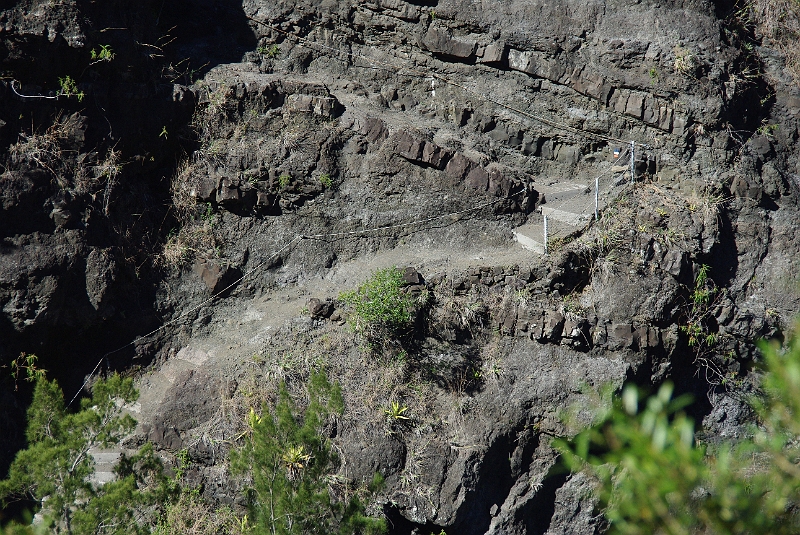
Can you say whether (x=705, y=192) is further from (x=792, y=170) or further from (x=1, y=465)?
(x=1, y=465)

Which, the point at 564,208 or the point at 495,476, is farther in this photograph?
the point at 564,208

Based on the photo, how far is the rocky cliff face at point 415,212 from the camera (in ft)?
32.9

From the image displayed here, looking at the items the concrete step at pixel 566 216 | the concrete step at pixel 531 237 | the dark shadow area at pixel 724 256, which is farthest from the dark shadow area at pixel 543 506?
the dark shadow area at pixel 724 256

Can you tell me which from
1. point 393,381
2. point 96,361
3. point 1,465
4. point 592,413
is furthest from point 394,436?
point 1,465

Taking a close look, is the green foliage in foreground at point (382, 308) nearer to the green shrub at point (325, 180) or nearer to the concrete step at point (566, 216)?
the green shrub at point (325, 180)

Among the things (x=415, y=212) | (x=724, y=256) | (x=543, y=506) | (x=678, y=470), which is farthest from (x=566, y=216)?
(x=678, y=470)

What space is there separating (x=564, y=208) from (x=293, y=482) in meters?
6.68

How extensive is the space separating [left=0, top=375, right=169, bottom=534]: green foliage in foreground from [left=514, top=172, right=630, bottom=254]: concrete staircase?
22.6 feet

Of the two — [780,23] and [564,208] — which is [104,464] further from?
[780,23]

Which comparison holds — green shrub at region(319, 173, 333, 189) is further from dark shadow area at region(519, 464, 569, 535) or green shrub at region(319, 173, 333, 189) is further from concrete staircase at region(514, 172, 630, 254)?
dark shadow area at region(519, 464, 569, 535)

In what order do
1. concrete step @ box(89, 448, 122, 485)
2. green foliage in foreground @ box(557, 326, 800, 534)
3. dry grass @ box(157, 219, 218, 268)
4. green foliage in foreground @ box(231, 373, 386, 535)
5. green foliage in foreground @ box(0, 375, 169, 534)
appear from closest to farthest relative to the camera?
green foliage in foreground @ box(557, 326, 800, 534) → green foliage in foreground @ box(0, 375, 169, 534) → green foliage in foreground @ box(231, 373, 386, 535) → concrete step @ box(89, 448, 122, 485) → dry grass @ box(157, 219, 218, 268)

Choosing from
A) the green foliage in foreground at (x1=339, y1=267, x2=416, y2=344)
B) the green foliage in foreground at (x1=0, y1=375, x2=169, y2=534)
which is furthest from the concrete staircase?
Result: the green foliage in foreground at (x1=0, y1=375, x2=169, y2=534)

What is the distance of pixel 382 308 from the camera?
10023 millimetres

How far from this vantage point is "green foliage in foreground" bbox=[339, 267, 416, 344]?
10070 mm
